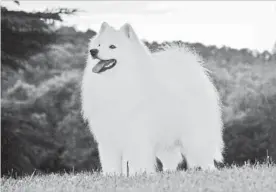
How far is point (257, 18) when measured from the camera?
7.82 metres

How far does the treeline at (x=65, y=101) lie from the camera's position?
30.5 ft

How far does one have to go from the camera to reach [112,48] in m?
6.50

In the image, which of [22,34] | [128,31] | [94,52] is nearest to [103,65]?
[94,52]

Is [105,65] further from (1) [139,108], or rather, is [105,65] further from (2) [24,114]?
(2) [24,114]

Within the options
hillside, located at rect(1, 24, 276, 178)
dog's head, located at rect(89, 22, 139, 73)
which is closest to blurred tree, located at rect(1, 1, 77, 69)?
hillside, located at rect(1, 24, 276, 178)

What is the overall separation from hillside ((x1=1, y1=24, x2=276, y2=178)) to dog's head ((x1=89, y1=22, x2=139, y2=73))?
2224 millimetres

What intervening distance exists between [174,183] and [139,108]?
1.42 meters

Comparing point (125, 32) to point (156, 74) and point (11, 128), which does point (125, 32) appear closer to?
point (156, 74)

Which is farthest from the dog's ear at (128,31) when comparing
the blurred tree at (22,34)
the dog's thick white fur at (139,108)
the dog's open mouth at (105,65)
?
the blurred tree at (22,34)

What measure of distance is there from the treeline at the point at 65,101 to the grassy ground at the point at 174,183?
2.70 m

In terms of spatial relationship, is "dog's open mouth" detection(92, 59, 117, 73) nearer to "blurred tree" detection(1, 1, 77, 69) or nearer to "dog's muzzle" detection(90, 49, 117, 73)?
"dog's muzzle" detection(90, 49, 117, 73)

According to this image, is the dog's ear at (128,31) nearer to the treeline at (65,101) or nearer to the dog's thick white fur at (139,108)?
the dog's thick white fur at (139,108)

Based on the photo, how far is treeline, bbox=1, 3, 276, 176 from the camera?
9.30 m

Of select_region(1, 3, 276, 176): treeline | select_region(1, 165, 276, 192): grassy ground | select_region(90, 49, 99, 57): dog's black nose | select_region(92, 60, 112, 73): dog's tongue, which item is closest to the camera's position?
select_region(1, 165, 276, 192): grassy ground
